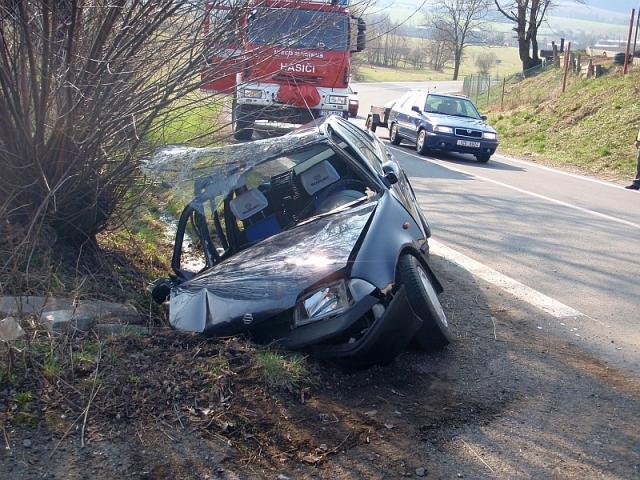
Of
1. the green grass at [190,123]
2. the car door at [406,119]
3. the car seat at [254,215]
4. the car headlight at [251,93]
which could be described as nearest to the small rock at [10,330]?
the car seat at [254,215]

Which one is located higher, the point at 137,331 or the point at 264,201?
the point at 264,201

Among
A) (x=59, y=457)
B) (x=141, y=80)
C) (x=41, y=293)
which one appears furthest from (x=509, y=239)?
(x=59, y=457)

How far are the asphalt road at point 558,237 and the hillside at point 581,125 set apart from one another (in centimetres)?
307

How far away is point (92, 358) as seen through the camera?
14.3 ft

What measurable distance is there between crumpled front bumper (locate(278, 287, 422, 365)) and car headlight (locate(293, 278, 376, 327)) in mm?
52

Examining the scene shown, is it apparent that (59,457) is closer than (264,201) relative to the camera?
Yes

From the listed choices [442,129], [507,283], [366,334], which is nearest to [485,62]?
[442,129]

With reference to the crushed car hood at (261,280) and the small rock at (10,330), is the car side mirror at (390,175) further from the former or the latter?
the small rock at (10,330)

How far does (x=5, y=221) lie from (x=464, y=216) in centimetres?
650

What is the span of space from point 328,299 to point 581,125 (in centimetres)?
1979

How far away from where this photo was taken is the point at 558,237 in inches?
368

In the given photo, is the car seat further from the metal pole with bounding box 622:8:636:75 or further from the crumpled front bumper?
the metal pole with bounding box 622:8:636:75

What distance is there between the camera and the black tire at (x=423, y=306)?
16.0 feet

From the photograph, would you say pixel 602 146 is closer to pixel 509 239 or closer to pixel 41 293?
pixel 509 239
